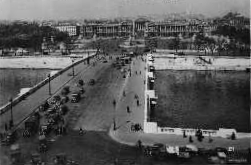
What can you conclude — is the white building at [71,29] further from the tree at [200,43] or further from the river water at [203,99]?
the river water at [203,99]

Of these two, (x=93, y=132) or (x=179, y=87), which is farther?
(x=179, y=87)

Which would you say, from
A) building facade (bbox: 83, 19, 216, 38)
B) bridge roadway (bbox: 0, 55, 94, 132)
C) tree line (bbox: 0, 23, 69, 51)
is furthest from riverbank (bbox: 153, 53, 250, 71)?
building facade (bbox: 83, 19, 216, 38)

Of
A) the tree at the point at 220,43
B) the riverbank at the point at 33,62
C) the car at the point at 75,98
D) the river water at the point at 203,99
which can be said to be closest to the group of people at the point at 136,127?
the river water at the point at 203,99

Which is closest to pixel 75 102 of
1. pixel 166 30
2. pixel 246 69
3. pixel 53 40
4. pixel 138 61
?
pixel 138 61

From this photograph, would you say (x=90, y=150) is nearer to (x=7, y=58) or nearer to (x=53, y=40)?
(x=7, y=58)

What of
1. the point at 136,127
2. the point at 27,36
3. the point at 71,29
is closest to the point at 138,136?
the point at 136,127

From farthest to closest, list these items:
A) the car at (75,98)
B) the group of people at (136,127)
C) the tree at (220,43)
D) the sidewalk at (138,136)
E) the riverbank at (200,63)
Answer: the tree at (220,43) < the riverbank at (200,63) < the car at (75,98) < the group of people at (136,127) < the sidewalk at (138,136)
